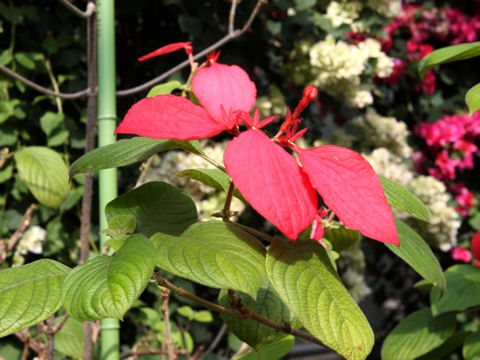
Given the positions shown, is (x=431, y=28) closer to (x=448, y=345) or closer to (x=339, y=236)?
(x=448, y=345)

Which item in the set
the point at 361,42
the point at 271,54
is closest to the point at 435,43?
the point at 361,42

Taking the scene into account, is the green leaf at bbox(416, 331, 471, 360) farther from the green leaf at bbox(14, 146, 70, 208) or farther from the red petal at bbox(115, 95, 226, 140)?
the green leaf at bbox(14, 146, 70, 208)

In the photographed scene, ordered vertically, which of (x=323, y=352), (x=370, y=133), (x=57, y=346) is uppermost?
(x=370, y=133)

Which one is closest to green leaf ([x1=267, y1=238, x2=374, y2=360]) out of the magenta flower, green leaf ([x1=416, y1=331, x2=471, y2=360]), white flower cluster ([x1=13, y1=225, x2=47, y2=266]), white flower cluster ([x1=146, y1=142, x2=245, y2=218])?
green leaf ([x1=416, y1=331, x2=471, y2=360])

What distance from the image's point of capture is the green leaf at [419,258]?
1.91 ft

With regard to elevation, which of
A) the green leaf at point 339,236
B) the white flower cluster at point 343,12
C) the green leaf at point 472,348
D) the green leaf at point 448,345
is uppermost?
the white flower cluster at point 343,12

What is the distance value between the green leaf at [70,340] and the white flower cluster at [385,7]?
1535mm

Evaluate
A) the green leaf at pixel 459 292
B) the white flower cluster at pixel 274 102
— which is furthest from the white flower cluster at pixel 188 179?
the green leaf at pixel 459 292

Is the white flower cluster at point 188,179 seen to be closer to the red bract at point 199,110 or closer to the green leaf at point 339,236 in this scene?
the green leaf at point 339,236

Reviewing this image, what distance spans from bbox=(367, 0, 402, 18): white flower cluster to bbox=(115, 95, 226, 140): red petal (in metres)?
1.77

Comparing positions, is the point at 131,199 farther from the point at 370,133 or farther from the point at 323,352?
the point at 323,352

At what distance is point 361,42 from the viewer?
6.89 feet

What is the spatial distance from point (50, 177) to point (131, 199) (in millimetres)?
842

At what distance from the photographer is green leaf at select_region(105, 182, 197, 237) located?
591mm
